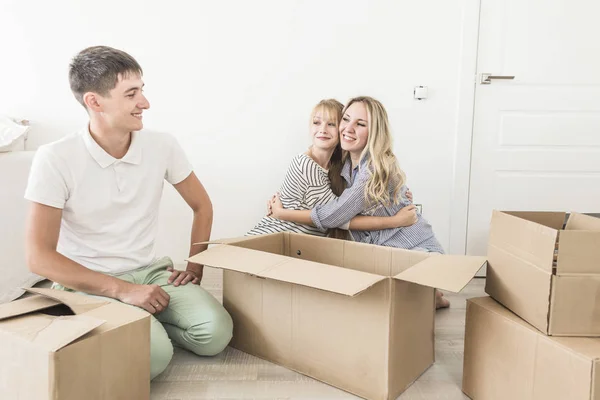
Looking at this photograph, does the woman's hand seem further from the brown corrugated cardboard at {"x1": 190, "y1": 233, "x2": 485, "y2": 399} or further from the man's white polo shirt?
Result: the man's white polo shirt

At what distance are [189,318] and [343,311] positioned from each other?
0.50m

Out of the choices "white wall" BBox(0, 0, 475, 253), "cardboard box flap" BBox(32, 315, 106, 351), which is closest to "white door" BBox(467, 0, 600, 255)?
"white wall" BBox(0, 0, 475, 253)

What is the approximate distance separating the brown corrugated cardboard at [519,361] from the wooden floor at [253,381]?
114 mm

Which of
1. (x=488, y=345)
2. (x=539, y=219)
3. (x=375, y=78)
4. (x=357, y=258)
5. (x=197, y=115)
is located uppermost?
(x=375, y=78)

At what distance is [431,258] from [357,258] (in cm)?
34

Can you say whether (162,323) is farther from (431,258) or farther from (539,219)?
(539,219)

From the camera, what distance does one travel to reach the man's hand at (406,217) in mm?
1992

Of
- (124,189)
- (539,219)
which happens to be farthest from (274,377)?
(539,219)

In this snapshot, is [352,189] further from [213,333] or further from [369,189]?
[213,333]

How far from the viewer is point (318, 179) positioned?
6.88 ft

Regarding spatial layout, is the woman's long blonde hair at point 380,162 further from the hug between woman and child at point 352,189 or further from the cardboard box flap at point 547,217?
the cardboard box flap at point 547,217

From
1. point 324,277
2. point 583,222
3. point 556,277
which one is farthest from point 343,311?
point 583,222

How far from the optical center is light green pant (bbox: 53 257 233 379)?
59.2 inches

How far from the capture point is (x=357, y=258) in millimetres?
1701
